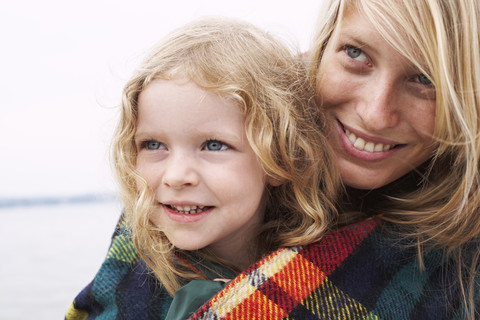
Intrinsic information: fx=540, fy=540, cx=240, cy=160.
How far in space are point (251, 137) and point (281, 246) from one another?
1.00 feet

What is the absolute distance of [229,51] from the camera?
4.77ft

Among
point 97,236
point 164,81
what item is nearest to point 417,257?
point 164,81

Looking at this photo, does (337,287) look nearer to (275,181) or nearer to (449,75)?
(275,181)

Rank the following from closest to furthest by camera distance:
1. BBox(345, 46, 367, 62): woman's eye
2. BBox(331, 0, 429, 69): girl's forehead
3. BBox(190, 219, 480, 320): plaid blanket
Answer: BBox(190, 219, 480, 320): plaid blanket
BBox(331, 0, 429, 69): girl's forehead
BBox(345, 46, 367, 62): woman's eye

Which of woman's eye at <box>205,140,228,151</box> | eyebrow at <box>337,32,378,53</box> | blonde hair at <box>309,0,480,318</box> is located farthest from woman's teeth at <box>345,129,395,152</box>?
woman's eye at <box>205,140,228,151</box>

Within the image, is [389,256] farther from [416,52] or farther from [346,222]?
[416,52]

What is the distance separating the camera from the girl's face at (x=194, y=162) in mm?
1347

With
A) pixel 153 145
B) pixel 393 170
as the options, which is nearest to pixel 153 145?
pixel 153 145

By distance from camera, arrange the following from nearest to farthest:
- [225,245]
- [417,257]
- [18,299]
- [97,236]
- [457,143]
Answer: [457,143] < [417,257] < [225,245] < [18,299] < [97,236]

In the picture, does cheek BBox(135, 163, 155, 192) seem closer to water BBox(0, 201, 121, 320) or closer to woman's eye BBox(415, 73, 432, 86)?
water BBox(0, 201, 121, 320)

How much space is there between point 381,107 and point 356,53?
0.18 metres

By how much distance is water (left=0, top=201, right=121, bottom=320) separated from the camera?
3.42 meters

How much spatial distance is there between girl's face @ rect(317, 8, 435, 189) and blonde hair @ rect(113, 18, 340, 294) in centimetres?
6

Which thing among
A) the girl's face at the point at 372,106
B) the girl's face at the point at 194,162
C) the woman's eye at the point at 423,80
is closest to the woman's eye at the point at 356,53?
the girl's face at the point at 372,106
